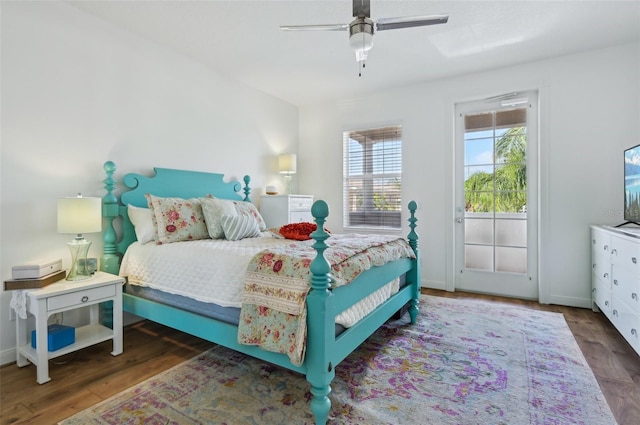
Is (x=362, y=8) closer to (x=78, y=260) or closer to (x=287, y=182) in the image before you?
(x=78, y=260)

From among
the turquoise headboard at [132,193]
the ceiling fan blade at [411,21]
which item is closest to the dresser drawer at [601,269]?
the ceiling fan blade at [411,21]

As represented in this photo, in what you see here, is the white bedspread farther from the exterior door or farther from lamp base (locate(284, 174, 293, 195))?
lamp base (locate(284, 174, 293, 195))

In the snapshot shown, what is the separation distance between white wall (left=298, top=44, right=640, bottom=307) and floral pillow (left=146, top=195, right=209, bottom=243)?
2602mm

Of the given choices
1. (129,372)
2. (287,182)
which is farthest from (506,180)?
(129,372)

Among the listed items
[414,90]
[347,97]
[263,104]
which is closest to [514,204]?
[414,90]

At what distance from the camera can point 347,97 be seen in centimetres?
455

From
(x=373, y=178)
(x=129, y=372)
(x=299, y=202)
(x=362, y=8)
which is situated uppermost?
(x=362, y=8)

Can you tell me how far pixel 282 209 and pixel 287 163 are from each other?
715 mm

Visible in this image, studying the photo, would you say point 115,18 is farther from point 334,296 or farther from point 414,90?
point 414,90

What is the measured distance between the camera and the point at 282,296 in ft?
5.28

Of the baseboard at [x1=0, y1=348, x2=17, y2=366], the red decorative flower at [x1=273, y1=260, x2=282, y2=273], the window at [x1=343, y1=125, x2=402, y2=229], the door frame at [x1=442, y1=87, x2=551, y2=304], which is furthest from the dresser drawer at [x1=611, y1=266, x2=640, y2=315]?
the baseboard at [x1=0, y1=348, x2=17, y2=366]

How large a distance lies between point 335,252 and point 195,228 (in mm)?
1441

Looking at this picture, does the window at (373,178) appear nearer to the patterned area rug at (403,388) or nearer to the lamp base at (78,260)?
the patterned area rug at (403,388)

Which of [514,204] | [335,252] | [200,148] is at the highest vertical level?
[200,148]
